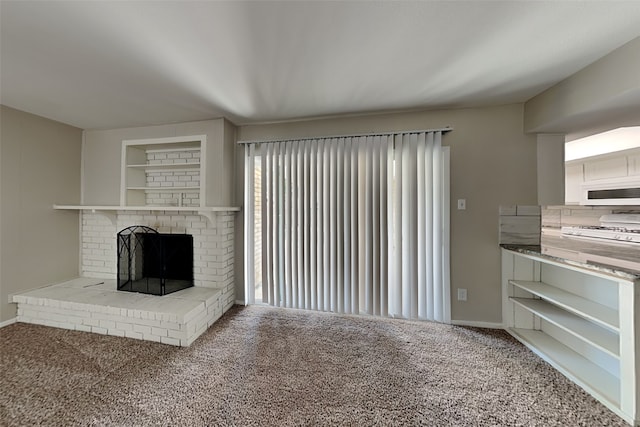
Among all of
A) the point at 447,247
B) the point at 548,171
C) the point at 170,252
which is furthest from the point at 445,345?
the point at 170,252

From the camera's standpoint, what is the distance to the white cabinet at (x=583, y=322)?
132 cm

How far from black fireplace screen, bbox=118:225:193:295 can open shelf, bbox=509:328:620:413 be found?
3.48 meters

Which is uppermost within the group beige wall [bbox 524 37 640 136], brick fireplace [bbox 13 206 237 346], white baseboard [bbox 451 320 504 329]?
beige wall [bbox 524 37 640 136]

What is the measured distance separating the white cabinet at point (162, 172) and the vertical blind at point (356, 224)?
739mm

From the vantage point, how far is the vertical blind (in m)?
2.37

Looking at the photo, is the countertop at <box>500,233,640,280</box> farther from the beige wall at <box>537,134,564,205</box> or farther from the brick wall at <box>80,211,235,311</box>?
the brick wall at <box>80,211,235,311</box>

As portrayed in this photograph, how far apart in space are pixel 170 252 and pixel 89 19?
2221 mm

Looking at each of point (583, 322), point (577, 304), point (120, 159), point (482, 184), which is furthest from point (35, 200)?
point (583, 322)

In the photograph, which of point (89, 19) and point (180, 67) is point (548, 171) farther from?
point (89, 19)

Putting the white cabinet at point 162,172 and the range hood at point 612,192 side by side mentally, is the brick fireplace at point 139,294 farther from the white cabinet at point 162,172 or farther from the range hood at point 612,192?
the range hood at point 612,192

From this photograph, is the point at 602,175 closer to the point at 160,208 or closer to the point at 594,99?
the point at 594,99

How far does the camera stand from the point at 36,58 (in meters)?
1.56

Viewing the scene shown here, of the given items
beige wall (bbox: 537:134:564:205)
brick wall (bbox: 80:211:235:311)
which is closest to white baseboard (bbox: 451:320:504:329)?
beige wall (bbox: 537:134:564:205)

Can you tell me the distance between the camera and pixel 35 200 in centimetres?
257
